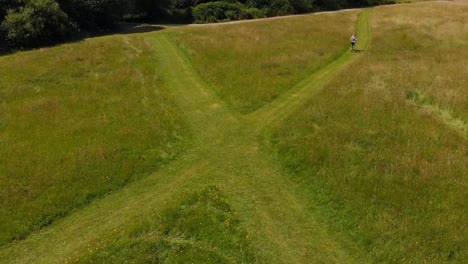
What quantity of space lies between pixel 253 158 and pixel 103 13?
43.5 m

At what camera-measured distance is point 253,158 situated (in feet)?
75.4

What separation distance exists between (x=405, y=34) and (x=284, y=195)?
37.8 m

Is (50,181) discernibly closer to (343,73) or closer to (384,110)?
(384,110)

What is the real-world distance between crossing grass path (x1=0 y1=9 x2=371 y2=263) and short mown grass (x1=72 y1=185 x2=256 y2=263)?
0.47 m

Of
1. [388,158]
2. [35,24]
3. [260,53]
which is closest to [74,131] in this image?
[388,158]

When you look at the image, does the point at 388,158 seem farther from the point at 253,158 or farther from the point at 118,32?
the point at 118,32

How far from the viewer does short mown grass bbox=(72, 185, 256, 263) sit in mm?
16219

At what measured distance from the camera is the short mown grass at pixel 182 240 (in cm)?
1622

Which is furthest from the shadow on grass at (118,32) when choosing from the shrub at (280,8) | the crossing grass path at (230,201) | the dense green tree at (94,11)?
the crossing grass path at (230,201)

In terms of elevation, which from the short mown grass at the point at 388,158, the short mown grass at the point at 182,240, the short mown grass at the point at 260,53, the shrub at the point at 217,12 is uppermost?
the shrub at the point at 217,12

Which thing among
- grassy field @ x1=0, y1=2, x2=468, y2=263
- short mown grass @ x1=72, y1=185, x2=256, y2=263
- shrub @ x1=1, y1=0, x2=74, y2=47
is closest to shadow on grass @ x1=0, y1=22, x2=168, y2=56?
shrub @ x1=1, y1=0, x2=74, y2=47

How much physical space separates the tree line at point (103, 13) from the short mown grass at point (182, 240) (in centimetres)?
3749

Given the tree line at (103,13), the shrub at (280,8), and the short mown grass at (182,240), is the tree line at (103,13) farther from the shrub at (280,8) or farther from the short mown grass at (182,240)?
the short mown grass at (182,240)

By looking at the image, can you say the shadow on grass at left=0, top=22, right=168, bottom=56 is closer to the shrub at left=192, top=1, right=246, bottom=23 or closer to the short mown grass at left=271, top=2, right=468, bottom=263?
the shrub at left=192, top=1, right=246, bottom=23
